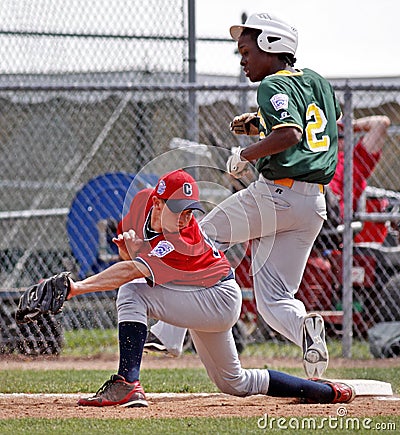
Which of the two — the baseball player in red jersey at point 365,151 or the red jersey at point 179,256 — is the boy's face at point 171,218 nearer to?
the red jersey at point 179,256

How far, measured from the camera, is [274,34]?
16.3ft

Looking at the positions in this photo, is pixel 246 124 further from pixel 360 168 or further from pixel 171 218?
pixel 360 168

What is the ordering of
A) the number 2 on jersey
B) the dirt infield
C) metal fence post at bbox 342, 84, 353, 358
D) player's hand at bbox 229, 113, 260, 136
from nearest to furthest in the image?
the dirt infield
the number 2 on jersey
player's hand at bbox 229, 113, 260, 136
metal fence post at bbox 342, 84, 353, 358

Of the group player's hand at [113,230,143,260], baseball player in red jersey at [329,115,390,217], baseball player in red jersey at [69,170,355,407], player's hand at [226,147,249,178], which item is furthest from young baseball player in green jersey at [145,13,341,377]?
baseball player in red jersey at [329,115,390,217]

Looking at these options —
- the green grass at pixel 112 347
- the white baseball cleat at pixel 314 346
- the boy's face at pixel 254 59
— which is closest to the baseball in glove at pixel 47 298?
the white baseball cleat at pixel 314 346

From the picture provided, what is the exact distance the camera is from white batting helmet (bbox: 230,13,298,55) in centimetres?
497

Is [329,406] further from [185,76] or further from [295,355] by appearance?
[185,76]

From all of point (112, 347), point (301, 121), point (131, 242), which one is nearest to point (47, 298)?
point (131, 242)

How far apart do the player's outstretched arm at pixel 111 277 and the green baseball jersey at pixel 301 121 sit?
984 mm

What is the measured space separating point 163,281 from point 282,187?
0.93m

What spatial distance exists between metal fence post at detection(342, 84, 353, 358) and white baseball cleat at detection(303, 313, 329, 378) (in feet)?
8.72

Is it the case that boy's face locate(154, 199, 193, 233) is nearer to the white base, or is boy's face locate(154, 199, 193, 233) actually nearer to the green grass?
the white base

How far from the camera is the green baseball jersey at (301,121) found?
4.72 meters

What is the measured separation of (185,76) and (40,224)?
242 cm
